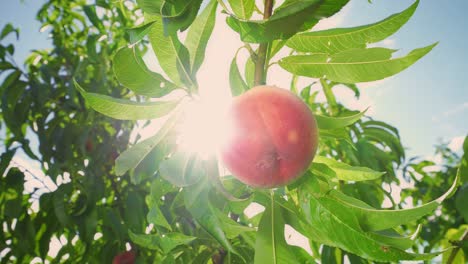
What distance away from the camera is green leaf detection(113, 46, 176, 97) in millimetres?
984

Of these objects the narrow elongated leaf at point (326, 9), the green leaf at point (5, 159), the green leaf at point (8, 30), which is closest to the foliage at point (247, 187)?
the narrow elongated leaf at point (326, 9)

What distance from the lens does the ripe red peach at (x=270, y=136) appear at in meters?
0.87

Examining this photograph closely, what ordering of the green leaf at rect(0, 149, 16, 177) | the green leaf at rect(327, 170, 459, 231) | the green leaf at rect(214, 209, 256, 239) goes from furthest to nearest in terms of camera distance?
the green leaf at rect(0, 149, 16, 177)
the green leaf at rect(214, 209, 256, 239)
the green leaf at rect(327, 170, 459, 231)

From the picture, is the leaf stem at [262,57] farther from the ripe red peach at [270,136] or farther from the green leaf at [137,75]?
the green leaf at [137,75]

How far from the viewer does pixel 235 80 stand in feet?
3.53

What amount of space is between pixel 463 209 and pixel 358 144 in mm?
724

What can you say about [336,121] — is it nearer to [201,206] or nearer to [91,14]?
[201,206]

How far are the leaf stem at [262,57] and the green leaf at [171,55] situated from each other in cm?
19

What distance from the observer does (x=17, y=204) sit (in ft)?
8.21

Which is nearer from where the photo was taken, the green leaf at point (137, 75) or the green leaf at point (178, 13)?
the green leaf at point (178, 13)

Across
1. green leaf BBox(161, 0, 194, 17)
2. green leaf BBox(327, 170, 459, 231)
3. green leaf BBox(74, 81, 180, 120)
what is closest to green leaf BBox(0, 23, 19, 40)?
green leaf BBox(74, 81, 180, 120)

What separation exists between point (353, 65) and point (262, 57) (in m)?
0.25

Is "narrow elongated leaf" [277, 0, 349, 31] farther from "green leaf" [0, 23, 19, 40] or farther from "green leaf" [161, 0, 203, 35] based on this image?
"green leaf" [0, 23, 19, 40]

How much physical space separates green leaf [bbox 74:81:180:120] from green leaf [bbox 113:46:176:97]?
0.04 metres
